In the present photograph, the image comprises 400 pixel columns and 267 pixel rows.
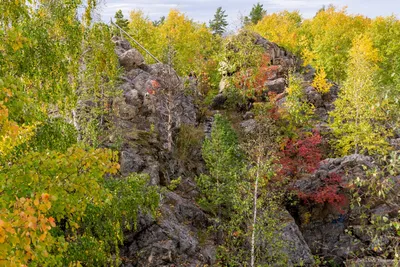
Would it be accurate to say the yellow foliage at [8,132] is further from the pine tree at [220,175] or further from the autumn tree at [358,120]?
the autumn tree at [358,120]

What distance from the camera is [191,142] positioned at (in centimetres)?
2478

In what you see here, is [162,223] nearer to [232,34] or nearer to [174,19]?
[232,34]

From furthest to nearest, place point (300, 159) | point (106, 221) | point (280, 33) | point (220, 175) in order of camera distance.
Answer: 1. point (280, 33)
2. point (300, 159)
3. point (220, 175)
4. point (106, 221)

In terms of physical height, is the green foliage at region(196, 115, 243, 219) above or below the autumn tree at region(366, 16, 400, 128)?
below

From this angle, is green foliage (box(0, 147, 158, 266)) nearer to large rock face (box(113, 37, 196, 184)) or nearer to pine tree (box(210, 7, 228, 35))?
large rock face (box(113, 37, 196, 184))

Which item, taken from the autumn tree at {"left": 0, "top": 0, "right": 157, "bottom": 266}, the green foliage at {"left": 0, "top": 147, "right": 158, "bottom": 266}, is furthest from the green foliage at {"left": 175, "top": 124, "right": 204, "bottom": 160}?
the green foliage at {"left": 0, "top": 147, "right": 158, "bottom": 266}

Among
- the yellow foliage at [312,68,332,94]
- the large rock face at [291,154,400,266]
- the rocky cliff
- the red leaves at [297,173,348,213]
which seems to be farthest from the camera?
the yellow foliage at [312,68,332,94]

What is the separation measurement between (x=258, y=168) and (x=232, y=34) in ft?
82.0

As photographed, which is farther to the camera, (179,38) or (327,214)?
(179,38)

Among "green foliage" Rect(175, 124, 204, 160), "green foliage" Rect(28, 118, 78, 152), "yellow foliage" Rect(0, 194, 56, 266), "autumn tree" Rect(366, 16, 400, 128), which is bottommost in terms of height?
"green foliage" Rect(175, 124, 204, 160)

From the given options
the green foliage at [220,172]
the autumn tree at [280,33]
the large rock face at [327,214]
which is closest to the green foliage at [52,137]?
the green foliage at [220,172]

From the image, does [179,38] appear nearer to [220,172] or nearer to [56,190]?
[220,172]

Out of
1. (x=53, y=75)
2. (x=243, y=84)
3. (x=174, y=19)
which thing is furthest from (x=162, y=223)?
(x=174, y=19)

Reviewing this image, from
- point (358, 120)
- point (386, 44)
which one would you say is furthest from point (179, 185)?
point (386, 44)
